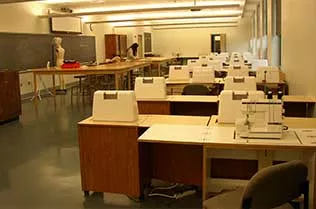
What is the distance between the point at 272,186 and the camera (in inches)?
75.4

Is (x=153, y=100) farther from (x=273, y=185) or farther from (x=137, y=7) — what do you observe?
(x=137, y=7)

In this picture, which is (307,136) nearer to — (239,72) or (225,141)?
(225,141)

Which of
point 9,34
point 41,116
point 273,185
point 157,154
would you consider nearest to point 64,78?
point 9,34

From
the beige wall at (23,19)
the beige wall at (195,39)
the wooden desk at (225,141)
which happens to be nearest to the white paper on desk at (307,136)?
the wooden desk at (225,141)

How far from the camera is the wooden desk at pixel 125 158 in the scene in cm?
334

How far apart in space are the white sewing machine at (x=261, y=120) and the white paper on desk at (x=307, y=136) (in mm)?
173

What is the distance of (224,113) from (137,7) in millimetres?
10145

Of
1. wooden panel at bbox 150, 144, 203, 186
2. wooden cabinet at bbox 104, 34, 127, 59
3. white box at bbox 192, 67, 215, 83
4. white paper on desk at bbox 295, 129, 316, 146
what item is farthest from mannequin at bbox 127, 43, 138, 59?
white paper on desk at bbox 295, 129, 316, 146

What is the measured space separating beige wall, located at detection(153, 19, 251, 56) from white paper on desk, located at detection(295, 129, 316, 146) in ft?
65.0

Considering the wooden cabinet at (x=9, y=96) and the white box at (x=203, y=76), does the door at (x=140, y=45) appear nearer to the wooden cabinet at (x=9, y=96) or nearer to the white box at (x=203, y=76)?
the wooden cabinet at (x=9, y=96)

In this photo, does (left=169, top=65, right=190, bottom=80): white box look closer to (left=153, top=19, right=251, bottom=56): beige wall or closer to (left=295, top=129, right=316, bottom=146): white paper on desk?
(left=295, top=129, right=316, bottom=146): white paper on desk

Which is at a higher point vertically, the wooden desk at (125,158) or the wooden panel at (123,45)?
the wooden panel at (123,45)

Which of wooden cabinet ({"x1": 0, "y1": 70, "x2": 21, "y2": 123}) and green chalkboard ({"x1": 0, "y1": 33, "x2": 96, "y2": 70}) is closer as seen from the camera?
wooden cabinet ({"x1": 0, "y1": 70, "x2": 21, "y2": 123})

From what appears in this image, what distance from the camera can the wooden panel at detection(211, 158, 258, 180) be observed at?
3434 mm
